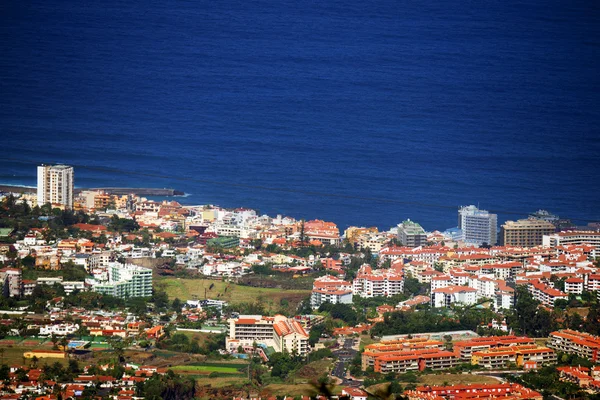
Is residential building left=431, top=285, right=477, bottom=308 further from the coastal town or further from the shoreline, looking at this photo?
the shoreline

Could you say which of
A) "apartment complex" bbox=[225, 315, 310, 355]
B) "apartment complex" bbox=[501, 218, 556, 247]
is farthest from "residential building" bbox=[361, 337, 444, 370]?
"apartment complex" bbox=[501, 218, 556, 247]

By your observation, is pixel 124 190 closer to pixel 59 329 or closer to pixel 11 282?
pixel 11 282

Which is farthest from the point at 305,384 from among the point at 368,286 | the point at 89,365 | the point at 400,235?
the point at 400,235

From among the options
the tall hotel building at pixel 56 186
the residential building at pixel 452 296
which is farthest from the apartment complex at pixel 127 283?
the tall hotel building at pixel 56 186

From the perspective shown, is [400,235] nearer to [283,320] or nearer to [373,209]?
[373,209]

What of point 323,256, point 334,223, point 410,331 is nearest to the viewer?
point 410,331

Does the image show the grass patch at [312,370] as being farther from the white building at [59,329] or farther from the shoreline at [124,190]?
the shoreline at [124,190]

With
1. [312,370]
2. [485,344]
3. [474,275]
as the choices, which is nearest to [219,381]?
[312,370]
